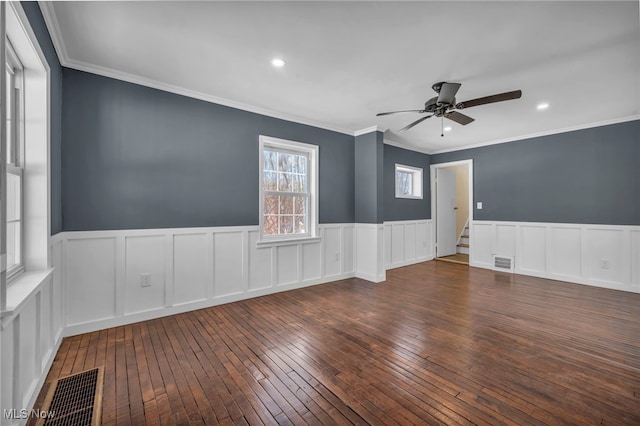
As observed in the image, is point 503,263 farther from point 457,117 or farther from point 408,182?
point 457,117

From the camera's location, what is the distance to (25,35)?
1678 millimetres

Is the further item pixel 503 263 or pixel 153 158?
pixel 503 263

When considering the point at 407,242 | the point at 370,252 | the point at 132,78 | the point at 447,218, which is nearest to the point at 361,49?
the point at 132,78

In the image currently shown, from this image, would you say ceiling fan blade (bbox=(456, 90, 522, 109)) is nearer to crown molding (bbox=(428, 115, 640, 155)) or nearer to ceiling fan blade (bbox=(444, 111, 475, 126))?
ceiling fan blade (bbox=(444, 111, 475, 126))

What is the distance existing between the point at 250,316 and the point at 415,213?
4.52 metres

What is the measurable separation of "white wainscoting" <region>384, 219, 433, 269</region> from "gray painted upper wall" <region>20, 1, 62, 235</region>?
4862 millimetres

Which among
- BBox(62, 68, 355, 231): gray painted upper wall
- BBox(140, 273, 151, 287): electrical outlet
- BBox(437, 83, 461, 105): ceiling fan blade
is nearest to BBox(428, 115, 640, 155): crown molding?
BBox(437, 83, 461, 105): ceiling fan blade

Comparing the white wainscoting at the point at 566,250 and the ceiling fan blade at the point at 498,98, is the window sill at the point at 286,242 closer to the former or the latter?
the ceiling fan blade at the point at 498,98

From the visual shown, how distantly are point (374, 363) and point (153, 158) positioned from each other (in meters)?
3.05

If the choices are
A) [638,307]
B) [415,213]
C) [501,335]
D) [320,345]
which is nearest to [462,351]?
[501,335]

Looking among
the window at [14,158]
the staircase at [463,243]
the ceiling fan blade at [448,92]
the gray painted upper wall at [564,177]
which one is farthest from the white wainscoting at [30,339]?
the staircase at [463,243]

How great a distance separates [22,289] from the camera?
5.19ft

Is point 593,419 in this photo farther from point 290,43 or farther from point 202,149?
point 202,149

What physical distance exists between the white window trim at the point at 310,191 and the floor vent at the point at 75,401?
2188 millimetres
